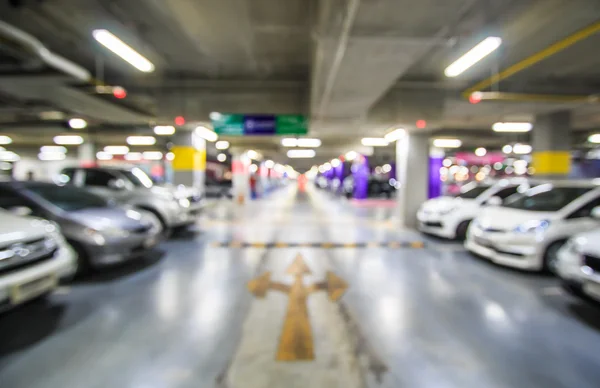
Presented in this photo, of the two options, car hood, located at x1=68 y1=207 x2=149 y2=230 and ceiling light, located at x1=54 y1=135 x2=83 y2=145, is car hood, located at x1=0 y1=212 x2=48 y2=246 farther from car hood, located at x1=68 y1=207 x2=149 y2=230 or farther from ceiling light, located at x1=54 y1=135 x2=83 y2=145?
ceiling light, located at x1=54 y1=135 x2=83 y2=145

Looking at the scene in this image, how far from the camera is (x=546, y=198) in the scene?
6102mm

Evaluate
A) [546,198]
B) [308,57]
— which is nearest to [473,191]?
[546,198]

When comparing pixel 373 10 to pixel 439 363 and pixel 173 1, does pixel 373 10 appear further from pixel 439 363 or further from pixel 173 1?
pixel 439 363

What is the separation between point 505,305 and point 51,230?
5701 millimetres

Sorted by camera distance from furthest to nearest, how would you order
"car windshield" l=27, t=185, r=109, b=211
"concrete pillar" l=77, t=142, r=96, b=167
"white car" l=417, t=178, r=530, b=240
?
"concrete pillar" l=77, t=142, r=96, b=167
"white car" l=417, t=178, r=530, b=240
"car windshield" l=27, t=185, r=109, b=211

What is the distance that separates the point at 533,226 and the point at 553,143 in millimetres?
5470

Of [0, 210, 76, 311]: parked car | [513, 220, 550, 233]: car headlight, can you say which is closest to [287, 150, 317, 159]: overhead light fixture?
[513, 220, 550, 233]: car headlight

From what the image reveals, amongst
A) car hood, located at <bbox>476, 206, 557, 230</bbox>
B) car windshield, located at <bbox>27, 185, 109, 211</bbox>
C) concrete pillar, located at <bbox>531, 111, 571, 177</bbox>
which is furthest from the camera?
concrete pillar, located at <bbox>531, 111, 571, 177</bbox>

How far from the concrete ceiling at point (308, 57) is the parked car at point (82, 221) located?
2.29m

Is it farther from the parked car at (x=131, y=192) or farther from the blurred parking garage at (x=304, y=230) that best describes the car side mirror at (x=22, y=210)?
the parked car at (x=131, y=192)

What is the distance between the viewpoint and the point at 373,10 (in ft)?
10.7

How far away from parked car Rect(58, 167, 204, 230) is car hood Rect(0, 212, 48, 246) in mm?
3913

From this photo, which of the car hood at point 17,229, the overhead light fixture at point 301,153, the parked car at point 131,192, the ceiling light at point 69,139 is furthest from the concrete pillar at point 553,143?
the ceiling light at point 69,139

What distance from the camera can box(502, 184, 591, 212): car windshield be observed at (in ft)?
18.7
